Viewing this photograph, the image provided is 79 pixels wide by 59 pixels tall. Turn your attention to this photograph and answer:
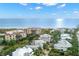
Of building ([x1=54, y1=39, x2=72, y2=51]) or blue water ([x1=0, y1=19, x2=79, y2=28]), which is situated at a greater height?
blue water ([x1=0, y1=19, x2=79, y2=28])

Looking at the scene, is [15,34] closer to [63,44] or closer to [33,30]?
[33,30]

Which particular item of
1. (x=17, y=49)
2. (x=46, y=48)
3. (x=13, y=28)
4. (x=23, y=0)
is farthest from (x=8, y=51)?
(x=23, y=0)

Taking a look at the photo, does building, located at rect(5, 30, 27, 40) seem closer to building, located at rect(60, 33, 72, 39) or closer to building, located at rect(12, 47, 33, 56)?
building, located at rect(12, 47, 33, 56)

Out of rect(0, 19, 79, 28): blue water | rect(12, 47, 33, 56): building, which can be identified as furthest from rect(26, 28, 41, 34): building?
rect(12, 47, 33, 56): building

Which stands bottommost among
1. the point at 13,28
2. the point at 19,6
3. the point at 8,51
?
the point at 8,51

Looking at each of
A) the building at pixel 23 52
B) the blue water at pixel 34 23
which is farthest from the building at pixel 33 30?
the building at pixel 23 52

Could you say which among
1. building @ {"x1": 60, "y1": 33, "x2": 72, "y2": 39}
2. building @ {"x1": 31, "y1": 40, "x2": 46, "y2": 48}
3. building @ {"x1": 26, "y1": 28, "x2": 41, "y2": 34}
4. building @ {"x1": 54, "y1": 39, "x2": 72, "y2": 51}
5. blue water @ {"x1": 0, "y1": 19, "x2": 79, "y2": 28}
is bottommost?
building @ {"x1": 54, "y1": 39, "x2": 72, "y2": 51}

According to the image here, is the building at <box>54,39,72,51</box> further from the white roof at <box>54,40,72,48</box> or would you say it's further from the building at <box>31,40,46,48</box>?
the building at <box>31,40,46,48</box>

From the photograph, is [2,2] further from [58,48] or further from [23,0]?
[58,48]

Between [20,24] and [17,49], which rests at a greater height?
[20,24]
